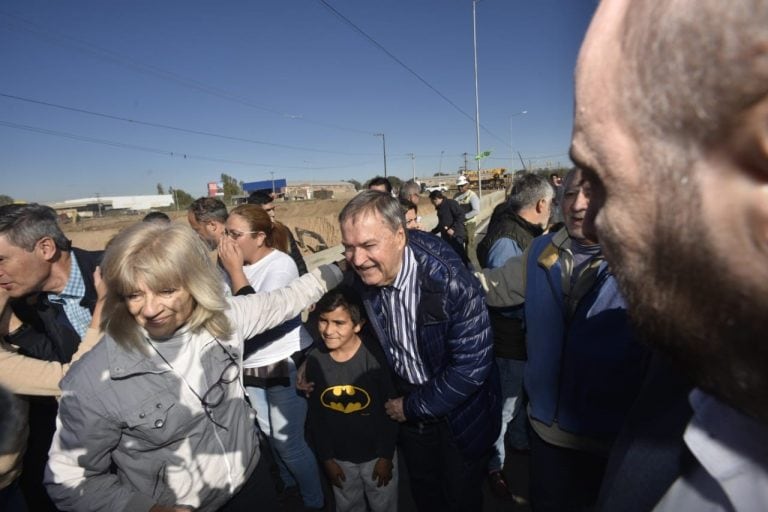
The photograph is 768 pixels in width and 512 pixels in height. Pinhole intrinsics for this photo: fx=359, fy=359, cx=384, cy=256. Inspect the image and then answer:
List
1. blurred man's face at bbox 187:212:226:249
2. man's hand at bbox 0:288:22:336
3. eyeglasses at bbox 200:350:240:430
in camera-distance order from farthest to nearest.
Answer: blurred man's face at bbox 187:212:226:249, man's hand at bbox 0:288:22:336, eyeglasses at bbox 200:350:240:430

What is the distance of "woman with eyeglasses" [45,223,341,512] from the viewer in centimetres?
150

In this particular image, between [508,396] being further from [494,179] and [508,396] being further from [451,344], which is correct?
[494,179]

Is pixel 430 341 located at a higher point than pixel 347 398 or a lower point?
higher

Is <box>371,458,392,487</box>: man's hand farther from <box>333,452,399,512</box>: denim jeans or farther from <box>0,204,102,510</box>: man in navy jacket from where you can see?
<box>0,204,102,510</box>: man in navy jacket

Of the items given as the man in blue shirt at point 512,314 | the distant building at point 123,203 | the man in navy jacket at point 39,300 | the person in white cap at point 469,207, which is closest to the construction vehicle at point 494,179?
the person in white cap at point 469,207

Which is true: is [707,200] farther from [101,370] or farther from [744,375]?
[101,370]

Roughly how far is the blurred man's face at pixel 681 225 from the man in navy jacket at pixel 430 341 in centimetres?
144

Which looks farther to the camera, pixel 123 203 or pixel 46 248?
pixel 123 203

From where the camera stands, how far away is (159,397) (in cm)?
163

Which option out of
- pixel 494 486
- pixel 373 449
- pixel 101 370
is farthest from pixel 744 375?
pixel 494 486

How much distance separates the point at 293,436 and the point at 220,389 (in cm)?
121

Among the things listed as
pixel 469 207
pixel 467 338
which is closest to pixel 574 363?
pixel 467 338

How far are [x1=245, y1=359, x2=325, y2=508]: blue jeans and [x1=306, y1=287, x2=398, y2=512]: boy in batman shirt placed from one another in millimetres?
442

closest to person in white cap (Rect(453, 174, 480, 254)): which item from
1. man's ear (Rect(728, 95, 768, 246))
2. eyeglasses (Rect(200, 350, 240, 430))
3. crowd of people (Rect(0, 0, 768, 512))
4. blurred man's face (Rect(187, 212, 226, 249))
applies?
crowd of people (Rect(0, 0, 768, 512))
